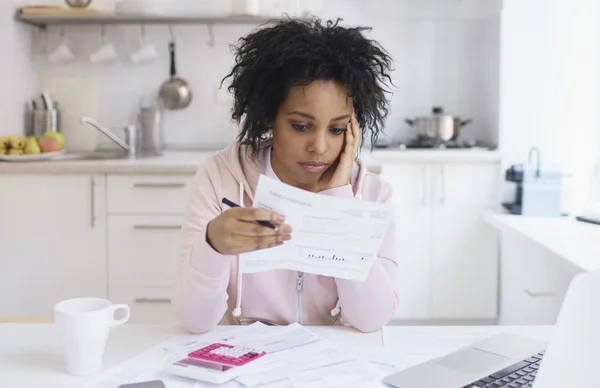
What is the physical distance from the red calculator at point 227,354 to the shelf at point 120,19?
2.56m

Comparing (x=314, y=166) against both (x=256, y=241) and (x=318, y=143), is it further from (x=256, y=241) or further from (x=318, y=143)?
(x=256, y=241)

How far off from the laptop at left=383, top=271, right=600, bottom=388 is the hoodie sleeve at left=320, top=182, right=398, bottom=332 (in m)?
0.21

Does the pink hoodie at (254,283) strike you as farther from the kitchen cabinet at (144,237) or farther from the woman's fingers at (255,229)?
the kitchen cabinet at (144,237)

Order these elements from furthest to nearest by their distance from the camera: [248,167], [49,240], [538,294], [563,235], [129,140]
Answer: [129,140] → [49,240] → [538,294] → [563,235] → [248,167]

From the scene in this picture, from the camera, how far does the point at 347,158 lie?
1.38m

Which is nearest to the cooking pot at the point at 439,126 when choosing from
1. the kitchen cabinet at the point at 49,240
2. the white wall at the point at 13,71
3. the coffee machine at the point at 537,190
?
the coffee machine at the point at 537,190

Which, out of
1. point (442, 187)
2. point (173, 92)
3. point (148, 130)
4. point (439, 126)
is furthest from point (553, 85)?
point (148, 130)

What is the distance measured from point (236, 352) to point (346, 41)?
656mm

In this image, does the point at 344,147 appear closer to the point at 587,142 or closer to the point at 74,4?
the point at 587,142

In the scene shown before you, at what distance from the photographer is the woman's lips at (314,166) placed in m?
1.36

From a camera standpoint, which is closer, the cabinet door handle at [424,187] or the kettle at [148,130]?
the cabinet door handle at [424,187]

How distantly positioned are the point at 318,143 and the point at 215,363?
0.48m

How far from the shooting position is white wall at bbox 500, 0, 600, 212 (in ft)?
10.7

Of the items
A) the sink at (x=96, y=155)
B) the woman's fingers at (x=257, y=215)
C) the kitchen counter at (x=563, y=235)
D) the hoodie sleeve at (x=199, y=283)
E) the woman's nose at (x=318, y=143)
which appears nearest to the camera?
the woman's fingers at (x=257, y=215)
